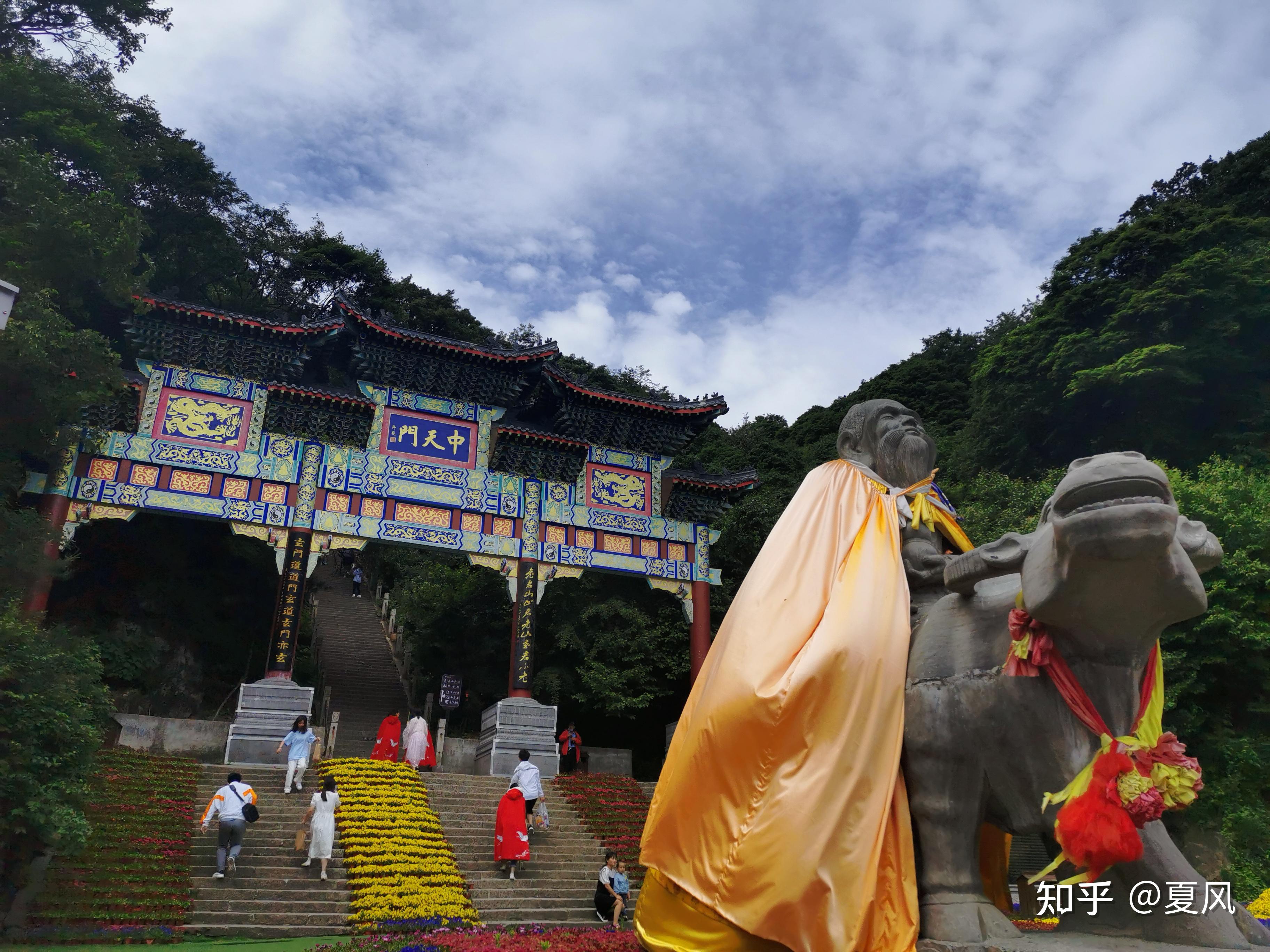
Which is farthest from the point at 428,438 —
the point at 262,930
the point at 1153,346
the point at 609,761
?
the point at 1153,346

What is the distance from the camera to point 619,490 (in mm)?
18422

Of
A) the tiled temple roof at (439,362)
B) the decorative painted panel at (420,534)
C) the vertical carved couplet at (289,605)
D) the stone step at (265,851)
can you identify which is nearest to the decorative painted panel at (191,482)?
the vertical carved couplet at (289,605)

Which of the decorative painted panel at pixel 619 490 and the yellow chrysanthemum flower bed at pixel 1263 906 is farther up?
the decorative painted panel at pixel 619 490

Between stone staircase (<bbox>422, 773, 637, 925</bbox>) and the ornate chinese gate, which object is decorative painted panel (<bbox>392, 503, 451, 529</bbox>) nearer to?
the ornate chinese gate

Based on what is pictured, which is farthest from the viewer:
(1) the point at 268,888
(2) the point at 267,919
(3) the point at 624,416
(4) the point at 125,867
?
(3) the point at 624,416

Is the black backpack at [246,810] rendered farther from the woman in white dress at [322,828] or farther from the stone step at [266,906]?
the stone step at [266,906]

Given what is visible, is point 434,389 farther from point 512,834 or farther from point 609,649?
point 512,834

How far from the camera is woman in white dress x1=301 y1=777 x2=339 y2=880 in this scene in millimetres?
9227

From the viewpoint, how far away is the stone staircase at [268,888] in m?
7.95

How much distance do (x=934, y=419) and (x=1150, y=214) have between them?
10764 millimetres

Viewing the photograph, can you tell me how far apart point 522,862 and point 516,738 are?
4.73 metres

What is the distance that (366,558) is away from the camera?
1245 inches

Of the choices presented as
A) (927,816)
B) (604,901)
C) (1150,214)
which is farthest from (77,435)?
(1150,214)

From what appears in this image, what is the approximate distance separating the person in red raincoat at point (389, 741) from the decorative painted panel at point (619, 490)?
5.75 meters
